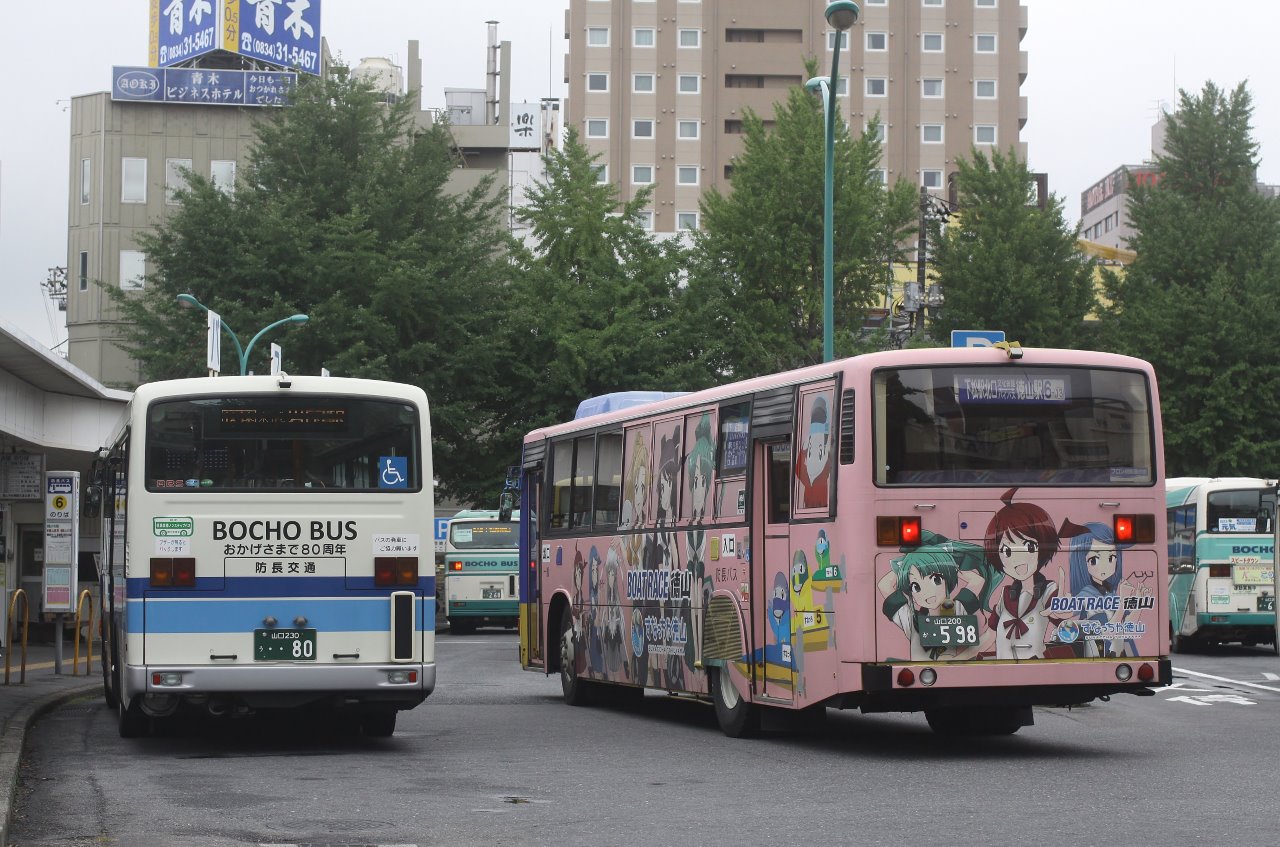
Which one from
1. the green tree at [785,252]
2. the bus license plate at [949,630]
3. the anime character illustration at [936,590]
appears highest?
the green tree at [785,252]

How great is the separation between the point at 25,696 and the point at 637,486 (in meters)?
7.02

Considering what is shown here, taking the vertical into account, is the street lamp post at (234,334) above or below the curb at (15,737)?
above

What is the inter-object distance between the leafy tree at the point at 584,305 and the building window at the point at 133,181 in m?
30.9

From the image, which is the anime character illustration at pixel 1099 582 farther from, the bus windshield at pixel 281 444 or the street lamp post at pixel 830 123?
the street lamp post at pixel 830 123

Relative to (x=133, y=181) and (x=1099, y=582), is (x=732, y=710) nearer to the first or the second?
(x=1099, y=582)

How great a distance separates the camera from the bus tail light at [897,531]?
13406 millimetres

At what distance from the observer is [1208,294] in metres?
54.3

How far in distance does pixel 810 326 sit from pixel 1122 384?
3884cm

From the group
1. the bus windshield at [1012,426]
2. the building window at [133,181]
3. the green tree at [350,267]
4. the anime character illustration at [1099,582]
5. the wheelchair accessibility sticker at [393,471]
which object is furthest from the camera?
the building window at [133,181]

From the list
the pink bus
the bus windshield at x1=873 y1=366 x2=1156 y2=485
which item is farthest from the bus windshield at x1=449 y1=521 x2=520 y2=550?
the bus windshield at x1=873 y1=366 x2=1156 y2=485

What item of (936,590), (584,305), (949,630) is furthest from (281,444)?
(584,305)

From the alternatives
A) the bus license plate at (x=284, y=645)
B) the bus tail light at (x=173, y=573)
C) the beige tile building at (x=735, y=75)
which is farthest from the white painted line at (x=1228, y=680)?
the beige tile building at (x=735, y=75)

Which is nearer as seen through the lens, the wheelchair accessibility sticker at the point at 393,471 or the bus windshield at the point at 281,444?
the bus windshield at the point at 281,444

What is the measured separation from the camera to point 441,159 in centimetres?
4891
